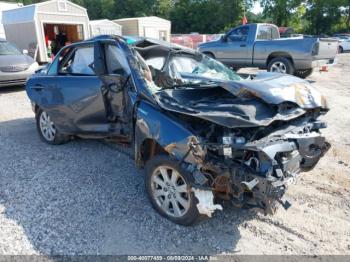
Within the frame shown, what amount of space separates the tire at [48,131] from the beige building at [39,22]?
1269 centimetres

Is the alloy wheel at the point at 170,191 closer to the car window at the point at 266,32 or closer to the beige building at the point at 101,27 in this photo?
the car window at the point at 266,32

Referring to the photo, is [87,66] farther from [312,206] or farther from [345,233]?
[345,233]

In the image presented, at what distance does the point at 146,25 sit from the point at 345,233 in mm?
24176

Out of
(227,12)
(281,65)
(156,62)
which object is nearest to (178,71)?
(156,62)

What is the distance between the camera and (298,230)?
3205 millimetres

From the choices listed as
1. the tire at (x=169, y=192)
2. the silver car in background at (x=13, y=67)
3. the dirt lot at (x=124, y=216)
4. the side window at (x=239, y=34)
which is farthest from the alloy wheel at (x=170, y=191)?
the side window at (x=239, y=34)

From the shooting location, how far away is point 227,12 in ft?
154

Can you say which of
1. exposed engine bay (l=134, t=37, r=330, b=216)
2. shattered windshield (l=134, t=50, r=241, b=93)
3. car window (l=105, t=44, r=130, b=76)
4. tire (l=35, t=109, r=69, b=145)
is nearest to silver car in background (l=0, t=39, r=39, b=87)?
tire (l=35, t=109, r=69, b=145)

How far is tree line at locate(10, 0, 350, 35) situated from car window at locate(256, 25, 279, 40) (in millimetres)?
36032

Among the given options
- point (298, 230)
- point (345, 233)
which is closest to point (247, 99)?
point (298, 230)

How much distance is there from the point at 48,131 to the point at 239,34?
8500mm

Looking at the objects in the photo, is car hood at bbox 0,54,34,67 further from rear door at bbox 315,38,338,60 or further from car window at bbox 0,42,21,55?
rear door at bbox 315,38,338,60

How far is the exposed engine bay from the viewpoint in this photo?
2.84m

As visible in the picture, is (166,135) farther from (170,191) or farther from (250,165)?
(250,165)
